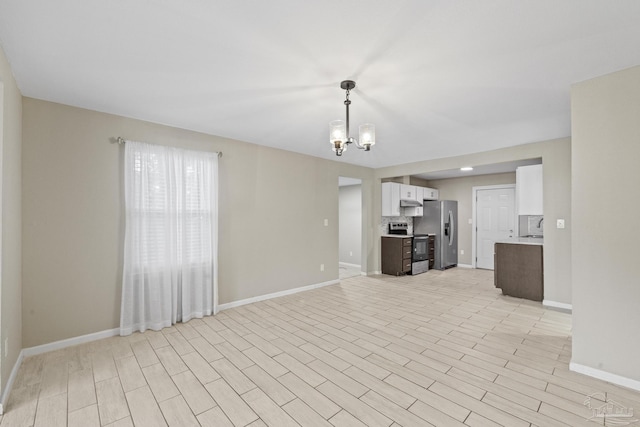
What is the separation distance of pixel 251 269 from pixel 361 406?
2744 millimetres

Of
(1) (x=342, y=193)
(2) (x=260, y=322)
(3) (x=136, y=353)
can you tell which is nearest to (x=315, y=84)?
(2) (x=260, y=322)

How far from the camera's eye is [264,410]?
191 cm

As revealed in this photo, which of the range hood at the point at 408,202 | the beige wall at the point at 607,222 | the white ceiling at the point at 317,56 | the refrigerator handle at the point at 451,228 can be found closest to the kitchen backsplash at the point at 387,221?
the range hood at the point at 408,202

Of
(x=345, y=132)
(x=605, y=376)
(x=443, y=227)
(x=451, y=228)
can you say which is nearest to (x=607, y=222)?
(x=605, y=376)

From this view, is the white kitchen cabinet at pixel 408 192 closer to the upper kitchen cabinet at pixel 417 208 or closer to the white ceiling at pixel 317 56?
the upper kitchen cabinet at pixel 417 208

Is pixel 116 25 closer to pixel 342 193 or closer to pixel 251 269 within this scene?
pixel 251 269

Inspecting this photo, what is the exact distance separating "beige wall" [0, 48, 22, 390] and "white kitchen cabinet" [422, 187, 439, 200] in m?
7.03

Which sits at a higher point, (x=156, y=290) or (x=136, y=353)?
(x=156, y=290)

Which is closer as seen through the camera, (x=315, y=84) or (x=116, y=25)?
(x=116, y=25)

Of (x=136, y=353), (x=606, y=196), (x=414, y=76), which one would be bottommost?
(x=136, y=353)

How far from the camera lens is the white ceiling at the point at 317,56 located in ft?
5.20

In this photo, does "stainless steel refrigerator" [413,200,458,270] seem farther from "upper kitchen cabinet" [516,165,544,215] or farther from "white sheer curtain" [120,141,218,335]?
"white sheer curtain" [120,141,218,335]

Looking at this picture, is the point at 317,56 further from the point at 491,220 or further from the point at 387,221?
the point at 491,220

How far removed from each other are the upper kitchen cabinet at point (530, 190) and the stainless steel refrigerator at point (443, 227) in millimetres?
2401
